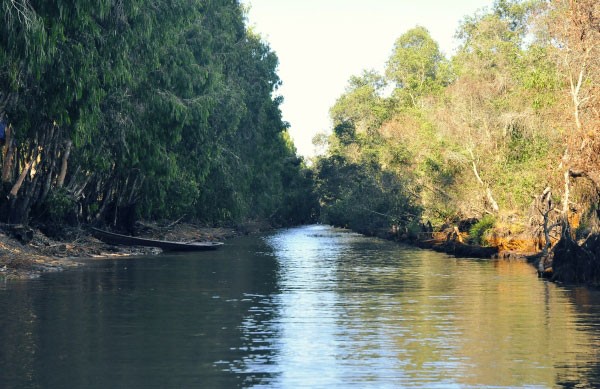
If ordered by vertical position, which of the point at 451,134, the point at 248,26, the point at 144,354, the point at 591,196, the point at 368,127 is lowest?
the point at 144,354

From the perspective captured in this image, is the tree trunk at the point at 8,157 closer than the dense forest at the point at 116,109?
No

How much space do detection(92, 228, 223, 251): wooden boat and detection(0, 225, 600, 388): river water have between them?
15.5 m

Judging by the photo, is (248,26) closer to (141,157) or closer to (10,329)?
(141,157)

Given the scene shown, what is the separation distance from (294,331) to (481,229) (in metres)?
37.7

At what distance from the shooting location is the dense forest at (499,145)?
3366 cm

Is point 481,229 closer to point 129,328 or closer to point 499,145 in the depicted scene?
point 499,145

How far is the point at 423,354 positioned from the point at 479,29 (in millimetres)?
89602

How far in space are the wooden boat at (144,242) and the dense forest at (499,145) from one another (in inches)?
675

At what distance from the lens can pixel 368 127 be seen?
392ft

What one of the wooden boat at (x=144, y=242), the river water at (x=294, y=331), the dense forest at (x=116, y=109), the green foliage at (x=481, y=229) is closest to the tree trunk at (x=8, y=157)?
the dense forest at (x=116, y=109)

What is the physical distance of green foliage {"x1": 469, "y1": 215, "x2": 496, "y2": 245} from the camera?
55438mm

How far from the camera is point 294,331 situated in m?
20.6

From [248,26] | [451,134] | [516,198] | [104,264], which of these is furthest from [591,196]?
[248,26]

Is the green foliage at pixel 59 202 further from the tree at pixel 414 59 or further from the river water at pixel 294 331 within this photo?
the tree at pixel 414 59
